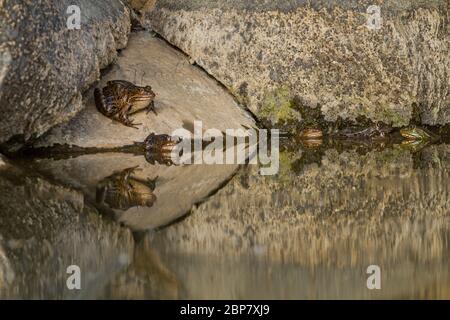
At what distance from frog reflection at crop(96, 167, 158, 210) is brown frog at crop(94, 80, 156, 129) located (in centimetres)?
162

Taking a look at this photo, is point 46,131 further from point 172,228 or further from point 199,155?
point 172,228

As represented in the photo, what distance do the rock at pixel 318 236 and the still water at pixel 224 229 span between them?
0.04 feet

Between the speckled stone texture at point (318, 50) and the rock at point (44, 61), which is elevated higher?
the speckled stone texture at point (318, 50)

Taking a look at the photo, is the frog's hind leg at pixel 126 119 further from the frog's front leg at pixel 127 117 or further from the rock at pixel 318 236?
the rock at pixel 318 236

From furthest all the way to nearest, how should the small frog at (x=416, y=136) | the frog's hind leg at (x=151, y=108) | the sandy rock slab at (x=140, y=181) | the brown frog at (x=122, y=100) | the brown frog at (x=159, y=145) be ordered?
the small frog at (x=416, y=136) < the frog's hind leg at (x=151, y=108) < the brown frog at (x=122, y=100) < the brown frog at (x=159, y=145) < the sandy rock slab at (x=140, y=181)

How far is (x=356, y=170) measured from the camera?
30.8ft

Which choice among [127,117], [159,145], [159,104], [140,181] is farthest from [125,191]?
[159,104]

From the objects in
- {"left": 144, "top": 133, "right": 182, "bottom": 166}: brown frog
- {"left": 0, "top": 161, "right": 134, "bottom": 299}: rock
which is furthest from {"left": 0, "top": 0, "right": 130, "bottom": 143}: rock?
{"left": 0, "top": 161, "right": 134, "bottom": 299}: rock

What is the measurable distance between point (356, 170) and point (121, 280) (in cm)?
422

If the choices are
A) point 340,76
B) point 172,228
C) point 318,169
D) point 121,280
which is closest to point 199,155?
point 318,169

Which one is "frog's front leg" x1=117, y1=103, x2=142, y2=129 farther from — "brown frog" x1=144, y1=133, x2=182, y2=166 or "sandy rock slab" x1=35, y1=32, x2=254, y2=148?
"brown frog" x1=144, y1=133, x2=182, y2=166

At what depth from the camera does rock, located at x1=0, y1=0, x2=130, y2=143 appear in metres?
8.73

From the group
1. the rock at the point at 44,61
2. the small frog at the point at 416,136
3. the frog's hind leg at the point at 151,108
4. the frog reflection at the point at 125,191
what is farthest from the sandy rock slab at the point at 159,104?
the small frog at the point at 416,136

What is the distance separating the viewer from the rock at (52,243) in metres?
5.52
